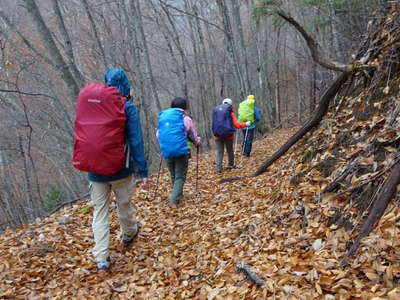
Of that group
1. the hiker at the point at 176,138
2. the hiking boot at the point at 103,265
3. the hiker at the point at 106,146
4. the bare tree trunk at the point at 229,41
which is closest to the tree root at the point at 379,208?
the hiker at the point at 106,146

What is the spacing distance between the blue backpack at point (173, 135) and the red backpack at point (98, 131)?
215cm

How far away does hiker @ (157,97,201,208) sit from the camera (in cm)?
561

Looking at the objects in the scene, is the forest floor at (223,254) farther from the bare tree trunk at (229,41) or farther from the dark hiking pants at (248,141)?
the bare tree trunk at (229,41)

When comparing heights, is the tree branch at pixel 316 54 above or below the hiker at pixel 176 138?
above

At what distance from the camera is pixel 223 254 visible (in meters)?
3.58

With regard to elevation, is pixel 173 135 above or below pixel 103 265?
above

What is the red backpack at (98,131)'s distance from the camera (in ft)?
11.1

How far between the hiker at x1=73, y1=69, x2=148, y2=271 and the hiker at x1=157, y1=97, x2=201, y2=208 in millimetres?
1802

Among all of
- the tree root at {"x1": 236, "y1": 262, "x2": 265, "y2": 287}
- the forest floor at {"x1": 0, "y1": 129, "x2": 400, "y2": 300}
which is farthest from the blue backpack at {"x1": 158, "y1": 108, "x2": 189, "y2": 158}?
the tree root at {"x1": 236, "y1": 262, "x2": 265, "y2": 287}

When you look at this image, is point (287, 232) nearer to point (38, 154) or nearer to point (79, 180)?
point (79, 180)

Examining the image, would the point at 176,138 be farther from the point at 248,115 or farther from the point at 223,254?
the point at 248,115

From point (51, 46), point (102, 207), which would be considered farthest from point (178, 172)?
point (51, 46)

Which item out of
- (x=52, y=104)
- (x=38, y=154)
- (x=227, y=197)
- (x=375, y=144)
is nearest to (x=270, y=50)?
(x=52, y=104)

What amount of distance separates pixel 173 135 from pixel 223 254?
263cm
